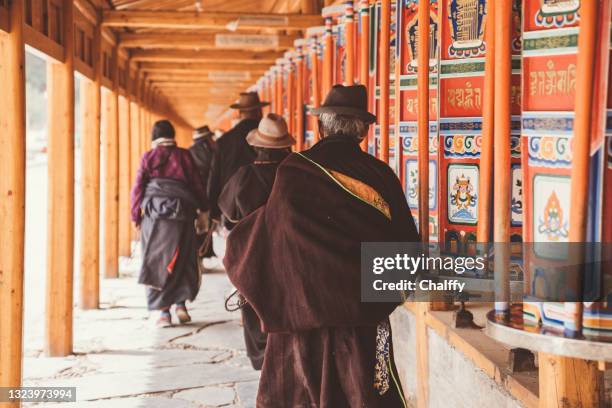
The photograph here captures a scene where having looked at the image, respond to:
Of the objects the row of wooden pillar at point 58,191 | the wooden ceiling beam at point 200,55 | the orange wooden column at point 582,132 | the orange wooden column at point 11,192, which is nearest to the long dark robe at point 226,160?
the row of wooden pillar at point 58,191

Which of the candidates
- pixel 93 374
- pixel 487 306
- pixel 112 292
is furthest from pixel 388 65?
pixel 112 292

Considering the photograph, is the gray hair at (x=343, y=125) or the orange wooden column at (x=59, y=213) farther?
the orange wooden column at (x=59, y=213)

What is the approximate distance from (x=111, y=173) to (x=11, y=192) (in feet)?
18.0

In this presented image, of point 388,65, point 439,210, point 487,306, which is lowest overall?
point 487,306

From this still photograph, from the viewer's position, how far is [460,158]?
10.4 feet

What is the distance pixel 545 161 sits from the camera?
6.56 feet

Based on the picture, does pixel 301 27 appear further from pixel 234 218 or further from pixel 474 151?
pixel 474 151

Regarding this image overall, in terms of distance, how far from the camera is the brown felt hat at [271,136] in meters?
4.97

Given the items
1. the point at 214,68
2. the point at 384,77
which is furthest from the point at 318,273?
the point at 214,68

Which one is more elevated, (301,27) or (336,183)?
(301,27)

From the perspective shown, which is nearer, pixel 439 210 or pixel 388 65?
pixel 439 210

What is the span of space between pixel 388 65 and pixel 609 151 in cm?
229

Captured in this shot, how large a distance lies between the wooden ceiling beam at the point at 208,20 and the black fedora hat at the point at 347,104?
4880mm

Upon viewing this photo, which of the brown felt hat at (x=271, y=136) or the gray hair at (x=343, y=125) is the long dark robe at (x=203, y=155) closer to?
the brown felt hat at (x=271, y=136)
